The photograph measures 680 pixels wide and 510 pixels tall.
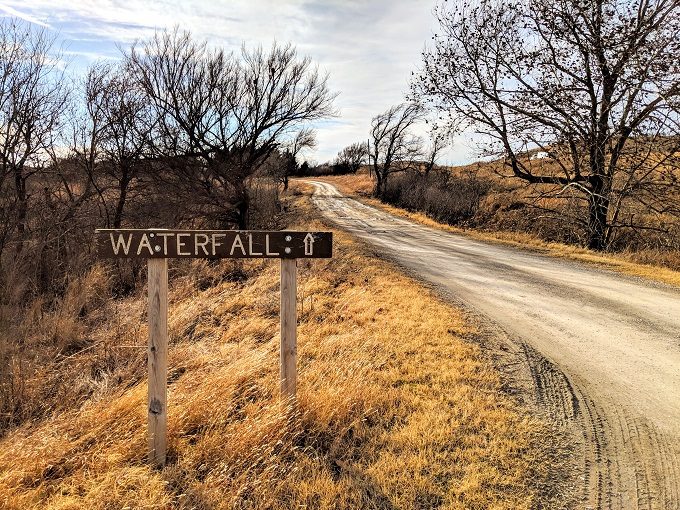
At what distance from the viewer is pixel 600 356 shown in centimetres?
436

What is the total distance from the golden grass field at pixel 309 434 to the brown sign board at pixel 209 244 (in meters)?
1.18

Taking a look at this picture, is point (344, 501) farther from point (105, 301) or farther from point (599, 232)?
point (599, 232)

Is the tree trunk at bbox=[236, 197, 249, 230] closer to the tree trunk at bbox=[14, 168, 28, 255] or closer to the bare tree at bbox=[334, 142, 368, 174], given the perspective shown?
the tree trunk at bbox=[14, 168, 28, 255]

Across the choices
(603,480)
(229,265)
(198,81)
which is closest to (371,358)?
(603,480)

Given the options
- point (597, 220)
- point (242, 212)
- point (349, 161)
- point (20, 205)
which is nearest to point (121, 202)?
point (20, 205)

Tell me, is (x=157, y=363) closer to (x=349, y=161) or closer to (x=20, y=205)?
(x=20, y=205)

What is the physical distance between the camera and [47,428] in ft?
10.4

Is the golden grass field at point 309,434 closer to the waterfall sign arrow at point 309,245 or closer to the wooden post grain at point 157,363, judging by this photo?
the wooden post grain at point 157,363

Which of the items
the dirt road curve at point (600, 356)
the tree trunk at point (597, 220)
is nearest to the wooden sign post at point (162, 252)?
the dirt road curve at point (600, 356)

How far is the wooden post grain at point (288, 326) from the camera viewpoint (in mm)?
3115

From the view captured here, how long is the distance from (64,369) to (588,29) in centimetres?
1420

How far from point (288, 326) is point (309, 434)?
2.62ft

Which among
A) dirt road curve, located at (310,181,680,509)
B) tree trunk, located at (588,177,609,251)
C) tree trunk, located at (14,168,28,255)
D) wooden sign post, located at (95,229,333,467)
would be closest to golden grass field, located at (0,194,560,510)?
wooden sign post, located at (95,229,333,467)

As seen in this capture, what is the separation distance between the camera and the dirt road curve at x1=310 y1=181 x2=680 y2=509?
2.69 metres
